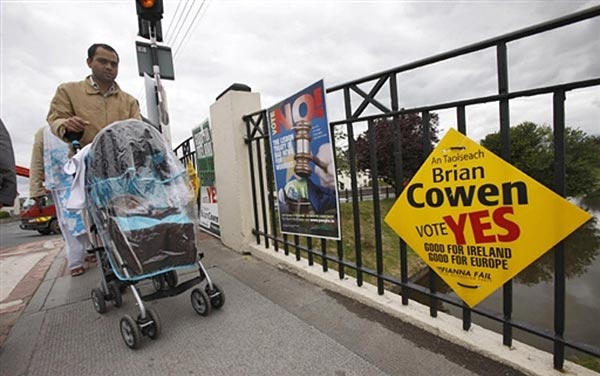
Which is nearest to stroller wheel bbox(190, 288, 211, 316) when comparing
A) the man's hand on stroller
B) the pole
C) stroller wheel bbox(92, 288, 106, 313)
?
stroller wheel bbox(92, 288, 106, 313)

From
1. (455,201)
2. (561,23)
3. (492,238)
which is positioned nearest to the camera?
(561,23)

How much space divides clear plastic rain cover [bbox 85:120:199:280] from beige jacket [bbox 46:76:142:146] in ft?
2.28

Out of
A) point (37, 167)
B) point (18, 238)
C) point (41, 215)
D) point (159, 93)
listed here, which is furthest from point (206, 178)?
point (18, 238)

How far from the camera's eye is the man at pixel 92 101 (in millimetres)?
2543

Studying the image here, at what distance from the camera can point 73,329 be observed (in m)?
2.22

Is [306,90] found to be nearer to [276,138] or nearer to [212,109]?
[276,138]

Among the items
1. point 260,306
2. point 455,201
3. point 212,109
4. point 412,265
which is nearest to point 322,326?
point 260,306

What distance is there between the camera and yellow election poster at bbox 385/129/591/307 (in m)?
1.42

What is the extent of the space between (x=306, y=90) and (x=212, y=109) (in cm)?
220

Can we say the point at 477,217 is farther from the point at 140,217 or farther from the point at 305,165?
the point at 140,217

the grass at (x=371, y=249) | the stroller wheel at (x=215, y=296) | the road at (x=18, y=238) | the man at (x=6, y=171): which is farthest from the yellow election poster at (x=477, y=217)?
the road at (x=18, y=238)

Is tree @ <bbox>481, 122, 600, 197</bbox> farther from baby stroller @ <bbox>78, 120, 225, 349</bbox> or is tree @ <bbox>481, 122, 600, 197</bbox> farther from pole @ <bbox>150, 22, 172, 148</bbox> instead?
pole @ <bbox>150, 22, 172, 148</bbox>

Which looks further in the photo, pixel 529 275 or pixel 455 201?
pixel 529 275

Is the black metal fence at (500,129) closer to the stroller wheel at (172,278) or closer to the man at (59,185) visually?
the stroller wheel at (172,278)
